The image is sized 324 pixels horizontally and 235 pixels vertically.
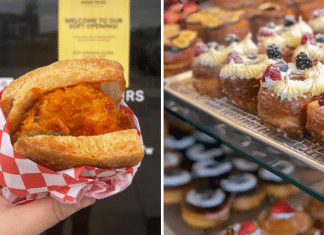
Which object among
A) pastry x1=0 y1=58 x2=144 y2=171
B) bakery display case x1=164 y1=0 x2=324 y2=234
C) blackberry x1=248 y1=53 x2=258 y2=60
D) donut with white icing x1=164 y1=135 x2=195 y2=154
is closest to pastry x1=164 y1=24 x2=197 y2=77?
bakery display case x1=164 y1=0 x2=324 y2=234

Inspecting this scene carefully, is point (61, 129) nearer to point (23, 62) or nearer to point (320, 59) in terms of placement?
point (23, 62)

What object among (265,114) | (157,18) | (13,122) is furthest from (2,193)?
(265,114)

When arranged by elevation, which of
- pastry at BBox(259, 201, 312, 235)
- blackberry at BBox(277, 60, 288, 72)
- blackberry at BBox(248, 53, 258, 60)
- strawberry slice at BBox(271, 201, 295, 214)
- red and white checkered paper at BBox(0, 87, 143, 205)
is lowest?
pastry at BBox(259, 201, 312, 235)

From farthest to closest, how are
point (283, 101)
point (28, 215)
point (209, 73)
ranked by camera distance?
point (209, 73) < point (283, 101) < point (28, 215)

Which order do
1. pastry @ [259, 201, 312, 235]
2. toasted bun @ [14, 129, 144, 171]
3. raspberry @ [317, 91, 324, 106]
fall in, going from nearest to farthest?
toasted bun @ [14, 129, 144, 171] < raspberry @ [317, 91, 324, 106] < pastry @ [259, 201, 312, 235]

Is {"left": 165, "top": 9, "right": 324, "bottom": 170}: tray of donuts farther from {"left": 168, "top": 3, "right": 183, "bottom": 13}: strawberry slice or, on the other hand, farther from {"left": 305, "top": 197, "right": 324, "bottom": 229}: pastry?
{"left": 305, "top": 197, "right": 324, "bottom": 229}: pastry

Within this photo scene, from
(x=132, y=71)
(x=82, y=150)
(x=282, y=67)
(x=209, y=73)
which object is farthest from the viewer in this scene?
(x=209, y=73)

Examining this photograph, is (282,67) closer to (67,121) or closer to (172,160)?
(172,160)

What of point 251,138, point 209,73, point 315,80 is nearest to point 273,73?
point 315,80

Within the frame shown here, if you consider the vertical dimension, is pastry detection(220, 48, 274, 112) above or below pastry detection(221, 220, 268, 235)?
above
